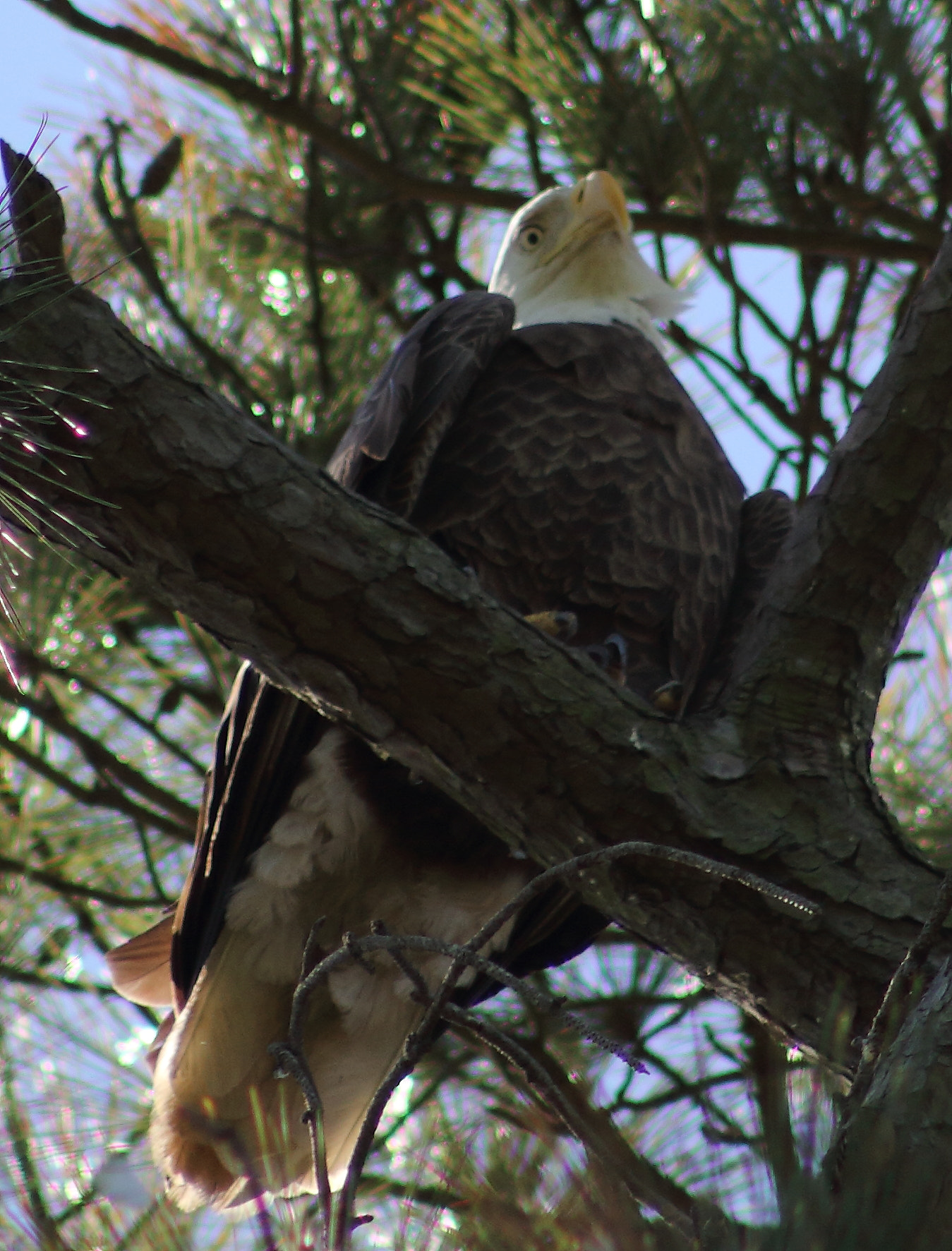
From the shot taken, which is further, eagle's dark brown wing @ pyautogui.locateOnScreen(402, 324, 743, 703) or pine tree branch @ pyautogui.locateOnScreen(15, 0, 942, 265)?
pine tree branch @ pyautogui.locateOnScreen(15, 0, 942, 265)

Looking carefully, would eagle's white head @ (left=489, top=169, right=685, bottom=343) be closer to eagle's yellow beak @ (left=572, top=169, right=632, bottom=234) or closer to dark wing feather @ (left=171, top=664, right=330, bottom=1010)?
eagle's yellow beak @ (left=572, top=169, right=632, bottom=234)

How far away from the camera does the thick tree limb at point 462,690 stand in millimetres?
1655

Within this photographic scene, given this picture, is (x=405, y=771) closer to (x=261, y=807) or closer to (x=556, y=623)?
(x=261, y=807)

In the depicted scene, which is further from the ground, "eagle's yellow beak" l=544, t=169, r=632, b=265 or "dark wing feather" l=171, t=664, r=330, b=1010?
"eagle's yellow beak" l=544, t=169, r=632, b=265

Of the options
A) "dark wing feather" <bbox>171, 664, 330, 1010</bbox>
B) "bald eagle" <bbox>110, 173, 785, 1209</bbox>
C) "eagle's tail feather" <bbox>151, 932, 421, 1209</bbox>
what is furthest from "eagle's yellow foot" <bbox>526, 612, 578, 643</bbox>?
"eagle's tail feather" <bbox>151, 932, 421, 1209</bbox>

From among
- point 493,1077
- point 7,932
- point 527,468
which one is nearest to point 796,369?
point 527,468

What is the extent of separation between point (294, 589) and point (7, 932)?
1185 mm

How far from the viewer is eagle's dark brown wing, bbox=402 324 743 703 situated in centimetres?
241

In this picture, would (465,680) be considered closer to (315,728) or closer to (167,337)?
(315,728)

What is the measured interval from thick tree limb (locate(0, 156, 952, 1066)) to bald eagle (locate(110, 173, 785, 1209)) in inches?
16.4

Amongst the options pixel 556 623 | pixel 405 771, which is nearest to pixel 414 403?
pixel 556 623

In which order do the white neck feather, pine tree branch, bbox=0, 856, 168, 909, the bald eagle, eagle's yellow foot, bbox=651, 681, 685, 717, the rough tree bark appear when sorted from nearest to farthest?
1. the rough tree bark
2. eagle's yellow foot, bbox=651, 681, 685, 717
3. the bald eagle
4. pine tree branch, bbox=0, 856, 168, 909
5. the white neck feather

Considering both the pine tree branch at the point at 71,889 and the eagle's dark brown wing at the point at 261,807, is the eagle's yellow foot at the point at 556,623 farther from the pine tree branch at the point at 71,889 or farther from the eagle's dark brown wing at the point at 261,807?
the pine tree branch at the point at 71,889

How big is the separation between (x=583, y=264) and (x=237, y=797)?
5.30ft
